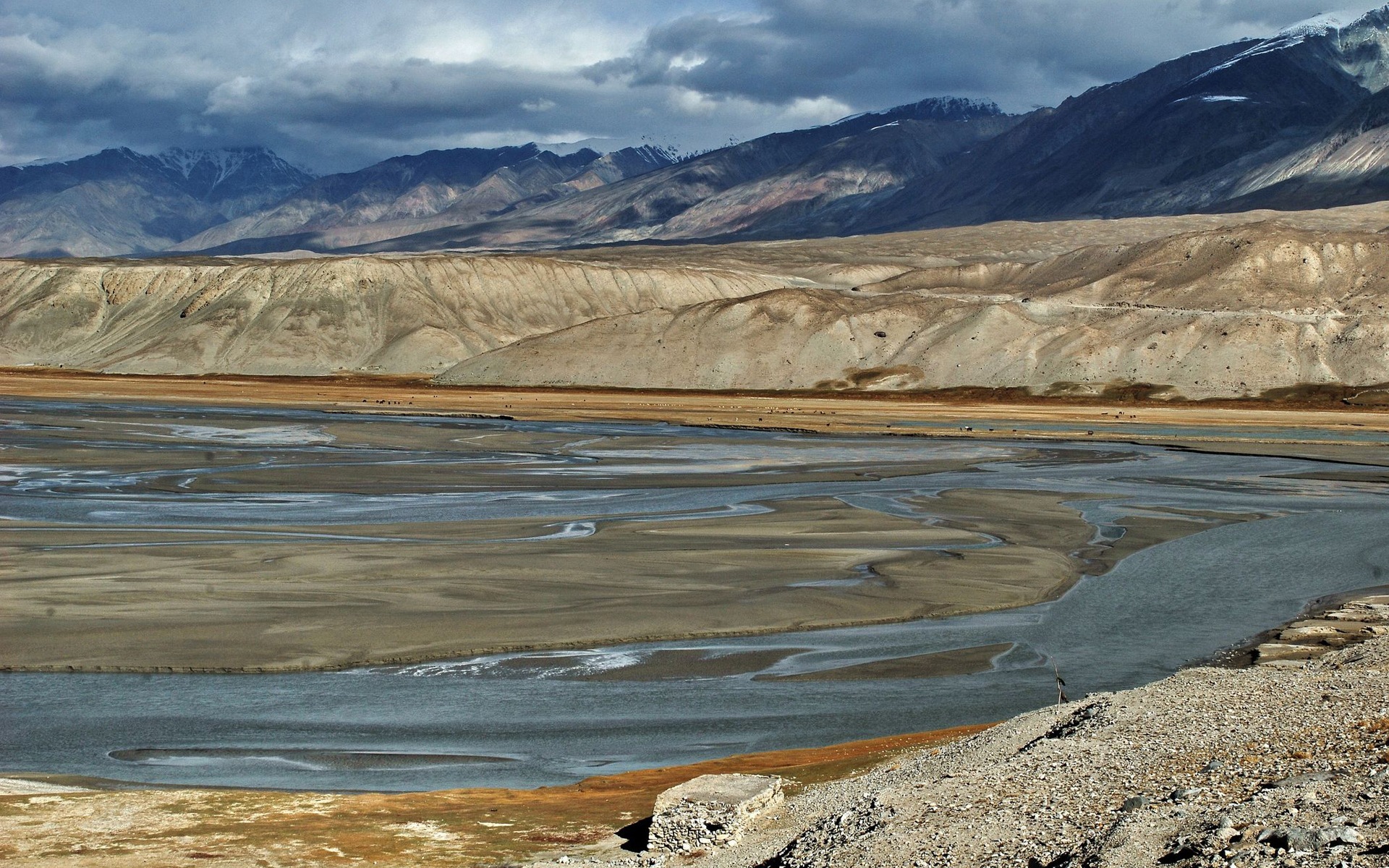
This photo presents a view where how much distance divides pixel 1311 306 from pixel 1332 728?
402 ft

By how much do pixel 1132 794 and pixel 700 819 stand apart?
13.1 feet

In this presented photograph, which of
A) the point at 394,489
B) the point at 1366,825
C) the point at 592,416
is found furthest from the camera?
the point at 592,416

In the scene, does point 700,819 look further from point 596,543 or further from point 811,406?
point 811,406

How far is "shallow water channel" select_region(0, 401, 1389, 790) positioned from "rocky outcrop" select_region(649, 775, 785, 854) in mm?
4575

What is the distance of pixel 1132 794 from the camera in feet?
40.7

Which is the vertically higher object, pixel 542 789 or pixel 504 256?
pixel 504 256

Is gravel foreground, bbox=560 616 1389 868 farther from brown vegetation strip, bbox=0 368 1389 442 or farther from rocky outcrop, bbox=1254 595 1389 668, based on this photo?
brown vegetation strip, bbox=0 368 1389 442

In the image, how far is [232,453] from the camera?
59.9 m

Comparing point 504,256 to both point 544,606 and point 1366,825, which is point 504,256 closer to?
point 544,606

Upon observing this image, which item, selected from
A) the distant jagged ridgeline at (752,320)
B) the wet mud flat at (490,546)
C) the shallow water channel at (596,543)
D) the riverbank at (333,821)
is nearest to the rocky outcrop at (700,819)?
the riverbank at (333,821)

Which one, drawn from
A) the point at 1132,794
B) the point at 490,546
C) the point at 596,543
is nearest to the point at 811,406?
the point at 596,543

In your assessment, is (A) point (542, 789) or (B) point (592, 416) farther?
(B) point (592, 416)

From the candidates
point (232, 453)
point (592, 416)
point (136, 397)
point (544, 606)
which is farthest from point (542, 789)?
point (136, 397)

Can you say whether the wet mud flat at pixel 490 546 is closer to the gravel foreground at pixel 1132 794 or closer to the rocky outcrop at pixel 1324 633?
the rocky outcrop at pixel 1324 633
